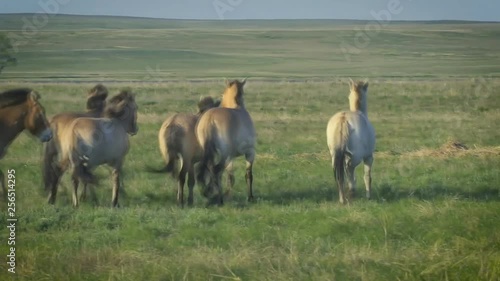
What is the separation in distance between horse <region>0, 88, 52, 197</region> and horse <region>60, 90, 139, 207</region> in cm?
40

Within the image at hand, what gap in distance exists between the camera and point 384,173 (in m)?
11.6

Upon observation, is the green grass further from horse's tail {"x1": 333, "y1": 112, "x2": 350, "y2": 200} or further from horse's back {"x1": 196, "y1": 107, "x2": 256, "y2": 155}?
Answer: horse's back {"x1": 196, "y1": 107, "x2": 256, "y2": 155}

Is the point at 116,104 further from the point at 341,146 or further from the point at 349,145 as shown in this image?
the point at 349,145

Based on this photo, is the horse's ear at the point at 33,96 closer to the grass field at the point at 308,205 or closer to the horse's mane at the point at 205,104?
the grass field at the point at 308,205

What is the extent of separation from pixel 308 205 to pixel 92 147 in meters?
2.95

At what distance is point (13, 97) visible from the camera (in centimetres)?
895

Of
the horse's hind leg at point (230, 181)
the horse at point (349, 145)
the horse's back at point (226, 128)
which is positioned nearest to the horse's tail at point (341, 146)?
the horse at point (349, 145)

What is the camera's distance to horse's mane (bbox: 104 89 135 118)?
10.0 meters

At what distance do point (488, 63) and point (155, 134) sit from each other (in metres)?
10.8

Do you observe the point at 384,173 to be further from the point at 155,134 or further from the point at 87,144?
the point at 155,134

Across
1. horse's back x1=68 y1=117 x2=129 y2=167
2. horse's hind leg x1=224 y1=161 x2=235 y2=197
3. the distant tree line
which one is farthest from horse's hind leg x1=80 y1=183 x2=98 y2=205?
the distant tree line

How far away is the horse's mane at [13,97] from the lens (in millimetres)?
8906

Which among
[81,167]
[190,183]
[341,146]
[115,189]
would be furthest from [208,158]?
[341,146]

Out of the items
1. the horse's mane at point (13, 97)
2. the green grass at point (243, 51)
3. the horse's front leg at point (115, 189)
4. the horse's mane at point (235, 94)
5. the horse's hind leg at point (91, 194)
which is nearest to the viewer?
the horse's mane at point (13, 97)
